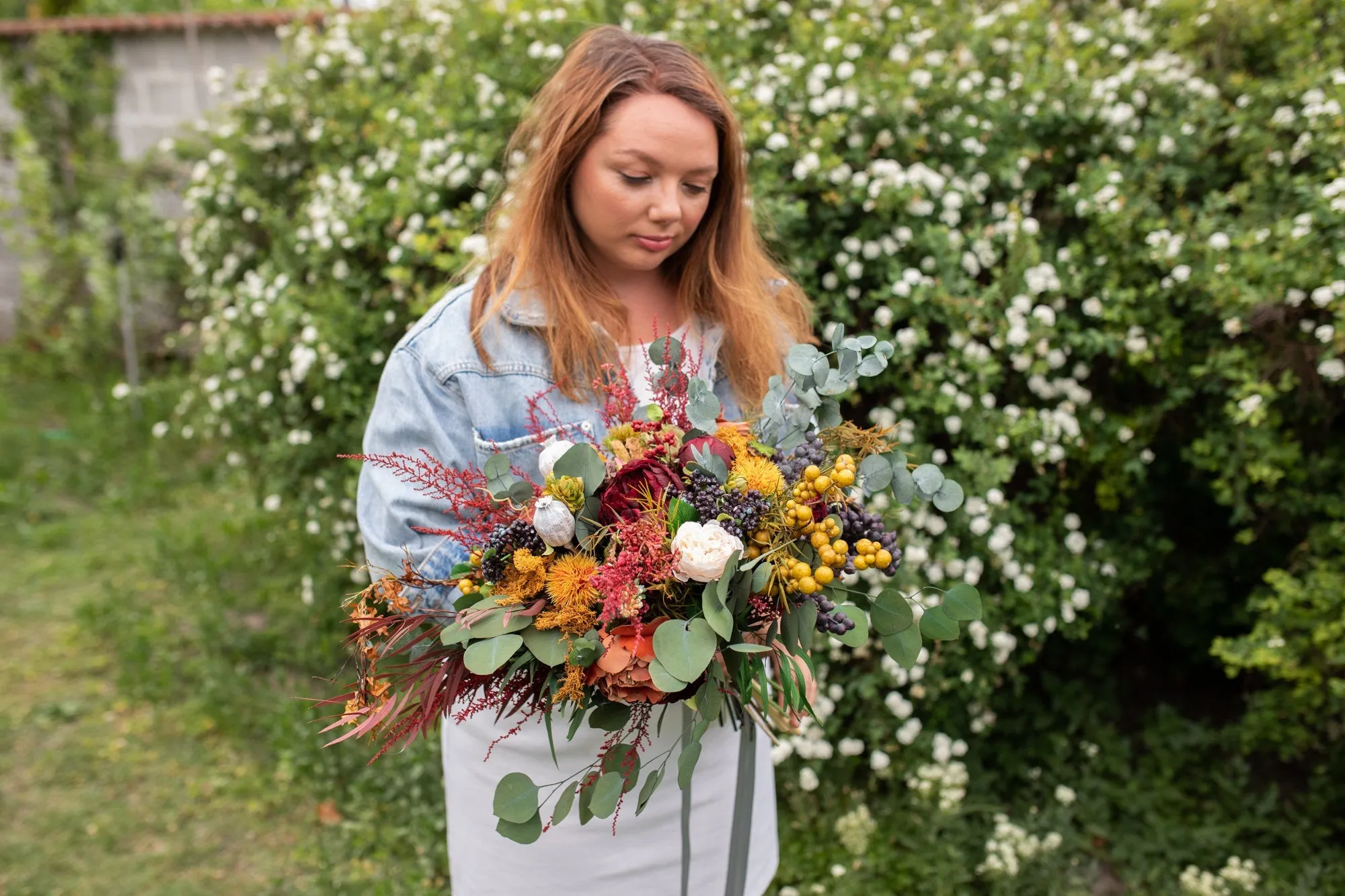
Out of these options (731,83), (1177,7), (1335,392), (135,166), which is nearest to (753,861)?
(1335,392)

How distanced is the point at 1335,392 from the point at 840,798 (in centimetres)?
160

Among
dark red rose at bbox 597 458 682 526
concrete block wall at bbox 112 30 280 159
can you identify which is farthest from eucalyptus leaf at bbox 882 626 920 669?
concrete block wall at bbox 112 30 280 159

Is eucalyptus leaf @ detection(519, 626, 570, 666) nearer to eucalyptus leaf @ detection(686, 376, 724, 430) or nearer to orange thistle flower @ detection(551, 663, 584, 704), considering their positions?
orange thistle flower @ detection(551, 663, 584, 704)

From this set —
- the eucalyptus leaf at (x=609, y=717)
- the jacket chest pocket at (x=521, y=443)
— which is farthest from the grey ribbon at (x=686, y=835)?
the jacket chest pocket at (x=521, y=443)

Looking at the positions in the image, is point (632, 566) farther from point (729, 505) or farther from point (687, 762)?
point (687, 762)

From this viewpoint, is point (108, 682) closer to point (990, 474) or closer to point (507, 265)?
point (507, 265)

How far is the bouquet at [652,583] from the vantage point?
1.13m

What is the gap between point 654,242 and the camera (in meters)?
1.50

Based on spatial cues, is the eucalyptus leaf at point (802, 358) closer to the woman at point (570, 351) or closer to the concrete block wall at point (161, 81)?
the woman at point (570, 351)

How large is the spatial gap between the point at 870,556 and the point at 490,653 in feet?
1.57

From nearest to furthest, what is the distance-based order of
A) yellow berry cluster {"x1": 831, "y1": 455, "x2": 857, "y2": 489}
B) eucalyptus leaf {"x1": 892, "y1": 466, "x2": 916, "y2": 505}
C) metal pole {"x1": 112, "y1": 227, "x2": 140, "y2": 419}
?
yellow berry cluster {"x1": 831, "y1": 455, "x2": 857, "y2": 489}, eucalyptus leaf {"x1": 892, "y1": 466, "x2": 916, "y2": 505}, metal pole {"x1": 112, "y1": 227, "x2": 140, "y2": 419}

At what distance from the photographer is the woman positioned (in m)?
1.45

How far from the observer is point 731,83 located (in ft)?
8.63

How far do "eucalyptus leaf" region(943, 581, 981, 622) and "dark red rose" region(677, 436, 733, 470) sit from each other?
33 cm
